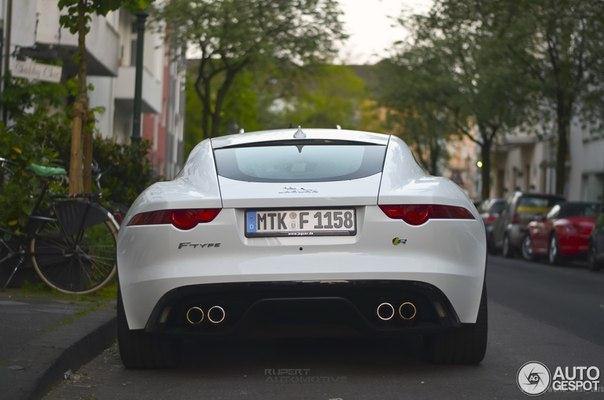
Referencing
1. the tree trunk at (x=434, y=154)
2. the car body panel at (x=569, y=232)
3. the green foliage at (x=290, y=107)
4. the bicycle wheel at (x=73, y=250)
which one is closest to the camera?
the bicycle wheel at (x=73, y=250)

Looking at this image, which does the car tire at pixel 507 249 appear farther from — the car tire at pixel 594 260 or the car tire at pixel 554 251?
the car tire at pixel 594 260

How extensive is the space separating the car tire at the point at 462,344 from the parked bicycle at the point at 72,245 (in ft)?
13.2

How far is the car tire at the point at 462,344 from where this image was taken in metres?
8.30

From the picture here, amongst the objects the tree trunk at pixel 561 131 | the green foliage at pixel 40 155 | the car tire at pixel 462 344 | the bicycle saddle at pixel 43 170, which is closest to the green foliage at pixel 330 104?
the tree trunk at pixel 561 131

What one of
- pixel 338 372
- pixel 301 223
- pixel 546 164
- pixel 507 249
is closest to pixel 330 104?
pixel 546 164

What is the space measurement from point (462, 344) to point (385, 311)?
747mm

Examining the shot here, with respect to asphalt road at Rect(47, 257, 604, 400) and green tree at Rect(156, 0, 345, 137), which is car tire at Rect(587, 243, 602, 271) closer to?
green tree at Rect(156, 0, 345, 137)

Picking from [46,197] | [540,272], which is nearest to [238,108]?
[540,272]

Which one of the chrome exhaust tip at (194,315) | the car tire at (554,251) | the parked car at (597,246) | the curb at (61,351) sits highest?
the chrome exhaust tip at (194,315)

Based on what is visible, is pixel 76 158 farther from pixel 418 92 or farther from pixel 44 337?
pixel 418 92

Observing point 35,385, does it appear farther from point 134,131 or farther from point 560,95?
point 560,95

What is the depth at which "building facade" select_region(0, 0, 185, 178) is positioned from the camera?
1040 inches

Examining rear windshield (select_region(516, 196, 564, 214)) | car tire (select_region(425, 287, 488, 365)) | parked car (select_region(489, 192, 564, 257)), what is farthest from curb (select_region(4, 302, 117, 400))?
rear windshield (select_region(516, 196, 564, 214))

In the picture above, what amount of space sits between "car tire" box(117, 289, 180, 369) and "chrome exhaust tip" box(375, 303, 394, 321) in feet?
3.91
